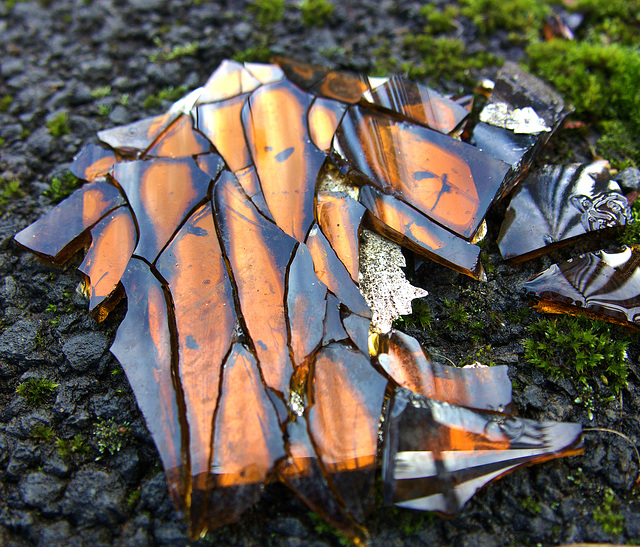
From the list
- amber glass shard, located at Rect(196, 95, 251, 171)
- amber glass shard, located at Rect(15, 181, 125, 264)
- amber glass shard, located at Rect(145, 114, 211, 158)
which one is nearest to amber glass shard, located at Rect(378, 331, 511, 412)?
amber glass shard, located at Rect(196, 95, 251, 171)

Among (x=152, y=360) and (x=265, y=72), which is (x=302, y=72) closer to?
(x=265, y=72)

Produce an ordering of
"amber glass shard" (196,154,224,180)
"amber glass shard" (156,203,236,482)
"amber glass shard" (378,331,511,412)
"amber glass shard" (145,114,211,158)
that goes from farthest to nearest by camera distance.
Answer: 1. "amber glass shard" (145,114,211,158)
2. "amber glass shard" (196,154,224,180)
3. "amber glass shard" (378,331,511,412)
4. "amber glass shard" (156,203,236,482)

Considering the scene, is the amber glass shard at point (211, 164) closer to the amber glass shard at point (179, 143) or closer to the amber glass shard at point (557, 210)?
the amber glass shard at point (179, 143)

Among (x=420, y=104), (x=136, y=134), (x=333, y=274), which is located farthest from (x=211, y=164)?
(x=420, y=104)

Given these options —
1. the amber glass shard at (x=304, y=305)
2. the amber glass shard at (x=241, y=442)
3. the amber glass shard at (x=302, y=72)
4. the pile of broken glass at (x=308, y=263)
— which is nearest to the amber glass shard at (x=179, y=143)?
the pile of broken glass at (x=308, y=263)

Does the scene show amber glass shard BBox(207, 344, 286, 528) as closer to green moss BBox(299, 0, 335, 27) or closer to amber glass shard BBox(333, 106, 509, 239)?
amber glass shard BBox(333, 106, 509, 239)

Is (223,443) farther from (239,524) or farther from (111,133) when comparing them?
(111,133)
